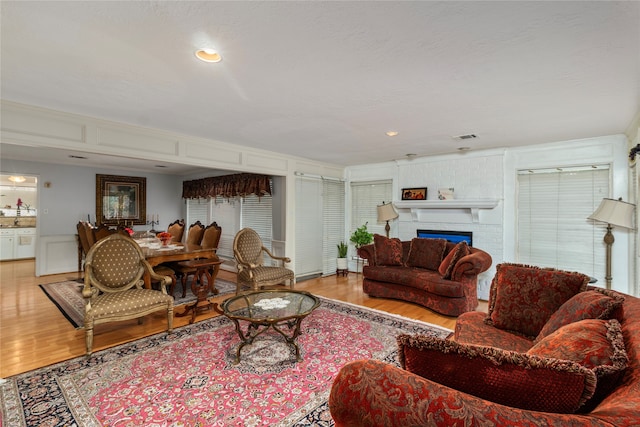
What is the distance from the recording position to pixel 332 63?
2004 millimetres

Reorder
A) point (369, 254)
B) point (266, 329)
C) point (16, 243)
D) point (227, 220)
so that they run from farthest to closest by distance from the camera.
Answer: point (16, 243), point (227, 220), point (369, 254), point (266, 329)

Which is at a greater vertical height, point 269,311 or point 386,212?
point 386,212

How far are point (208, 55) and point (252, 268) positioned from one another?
3079mm

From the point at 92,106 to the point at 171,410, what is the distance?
2730 millimetres

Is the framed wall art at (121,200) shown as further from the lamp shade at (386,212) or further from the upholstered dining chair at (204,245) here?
the lamp shade at (386,212)

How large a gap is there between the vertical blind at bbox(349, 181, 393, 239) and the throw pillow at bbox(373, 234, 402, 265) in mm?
1190

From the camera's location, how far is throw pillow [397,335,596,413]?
2.79ft

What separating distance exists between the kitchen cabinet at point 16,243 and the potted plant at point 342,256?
7758 mm

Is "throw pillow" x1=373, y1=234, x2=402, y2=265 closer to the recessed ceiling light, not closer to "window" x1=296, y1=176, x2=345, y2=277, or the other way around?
"window" x1=296, y1=176, x2=345, y2=277

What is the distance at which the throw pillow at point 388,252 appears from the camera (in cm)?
477

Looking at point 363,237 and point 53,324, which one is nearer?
point 53,324

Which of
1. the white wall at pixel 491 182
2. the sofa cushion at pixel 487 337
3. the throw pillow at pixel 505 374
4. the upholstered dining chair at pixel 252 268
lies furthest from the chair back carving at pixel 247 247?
the throw pillow at pixel 505 374

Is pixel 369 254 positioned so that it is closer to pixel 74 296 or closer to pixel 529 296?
pixel 529 296

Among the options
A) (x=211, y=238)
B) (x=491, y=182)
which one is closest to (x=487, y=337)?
(x=491, y=182)
